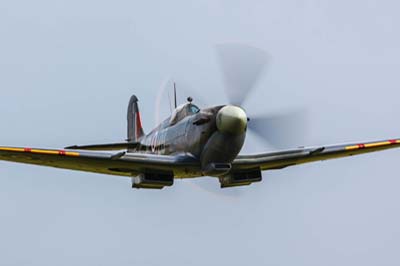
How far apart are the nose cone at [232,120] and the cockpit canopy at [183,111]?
2.46 metres

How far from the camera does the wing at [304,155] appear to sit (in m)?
31.0

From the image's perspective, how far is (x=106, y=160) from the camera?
97.9ft

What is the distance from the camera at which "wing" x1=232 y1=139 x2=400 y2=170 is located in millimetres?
31013

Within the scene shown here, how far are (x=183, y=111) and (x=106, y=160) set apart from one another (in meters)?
3.33

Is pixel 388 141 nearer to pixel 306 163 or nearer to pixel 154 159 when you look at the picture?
pixel 306 163

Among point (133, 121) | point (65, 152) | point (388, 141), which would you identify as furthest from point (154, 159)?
point (133, 121)

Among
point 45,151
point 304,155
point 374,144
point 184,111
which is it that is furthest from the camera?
point 374,144

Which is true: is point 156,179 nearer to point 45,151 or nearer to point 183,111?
point 183,111

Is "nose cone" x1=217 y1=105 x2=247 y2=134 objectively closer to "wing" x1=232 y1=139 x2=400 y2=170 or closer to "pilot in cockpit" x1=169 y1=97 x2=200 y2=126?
"pilot in cockpit" x1=169 y1=97 x2=200 y2=126

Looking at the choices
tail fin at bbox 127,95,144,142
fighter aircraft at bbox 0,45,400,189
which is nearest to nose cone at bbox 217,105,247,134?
fighter aircraft at bbox 0,45,400,189

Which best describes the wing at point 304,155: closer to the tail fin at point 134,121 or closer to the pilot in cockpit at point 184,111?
the pilot in cockpit at point 184,111

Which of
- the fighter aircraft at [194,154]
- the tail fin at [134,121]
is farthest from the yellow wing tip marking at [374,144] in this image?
A: the tail fin at [134,121]

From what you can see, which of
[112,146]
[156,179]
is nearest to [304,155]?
[156,179]

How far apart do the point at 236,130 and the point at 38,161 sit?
708 cm
